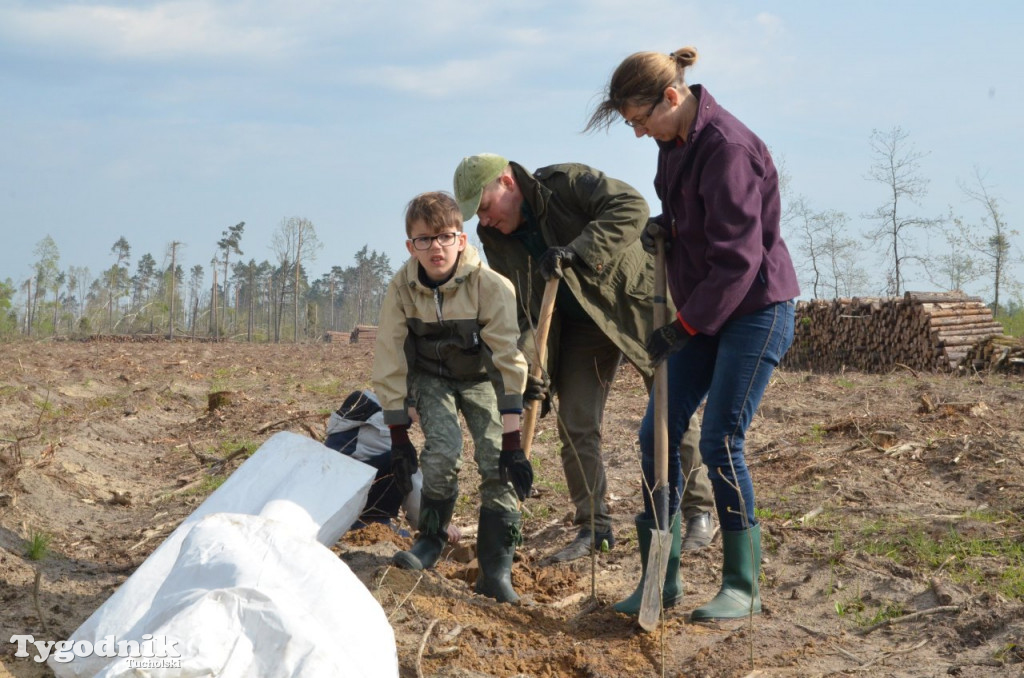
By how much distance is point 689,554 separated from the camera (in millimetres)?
4375

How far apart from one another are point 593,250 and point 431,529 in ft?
4.51

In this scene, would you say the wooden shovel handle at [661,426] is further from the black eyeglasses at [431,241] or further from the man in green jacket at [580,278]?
the black eyeglasses at [431,241]

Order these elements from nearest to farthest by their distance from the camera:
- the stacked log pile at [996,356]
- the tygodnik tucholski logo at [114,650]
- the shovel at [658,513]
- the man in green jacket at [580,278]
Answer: the tygodnik tucholski logo at [114,650]
the shovel at [658,513]
the man in green jacket at [580,278]
the stacked log pile at [996,356]

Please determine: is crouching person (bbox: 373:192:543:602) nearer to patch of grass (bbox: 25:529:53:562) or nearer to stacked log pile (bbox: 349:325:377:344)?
patch of grass (bbox: 25:529:53:562)

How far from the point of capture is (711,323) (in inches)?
122

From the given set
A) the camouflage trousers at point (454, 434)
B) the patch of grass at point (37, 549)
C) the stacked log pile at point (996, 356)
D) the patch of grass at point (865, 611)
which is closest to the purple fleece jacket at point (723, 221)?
the camouflage trousers at point (454, 434)

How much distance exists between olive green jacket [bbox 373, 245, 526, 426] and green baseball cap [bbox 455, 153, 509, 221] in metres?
0.35

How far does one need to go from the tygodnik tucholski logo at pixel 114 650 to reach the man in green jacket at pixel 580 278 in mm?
2015

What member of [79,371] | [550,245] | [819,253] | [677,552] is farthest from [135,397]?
[819,253]

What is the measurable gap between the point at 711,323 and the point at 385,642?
1514 mm

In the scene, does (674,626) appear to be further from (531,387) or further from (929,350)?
(929,350)

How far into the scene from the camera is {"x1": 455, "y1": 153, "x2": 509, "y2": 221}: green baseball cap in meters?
3.99

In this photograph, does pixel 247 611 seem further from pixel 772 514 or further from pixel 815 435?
pixel 815 435

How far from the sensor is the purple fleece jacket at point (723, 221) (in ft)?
10.0
